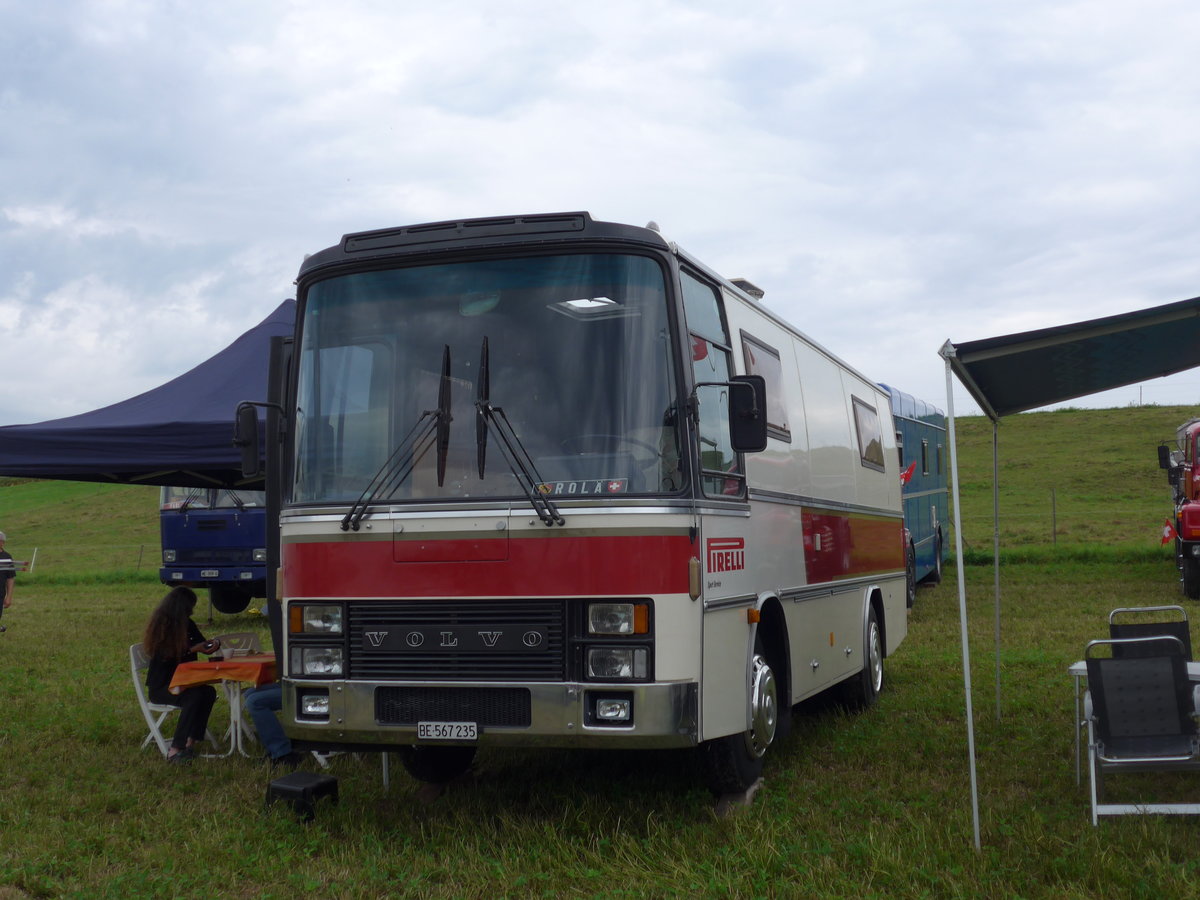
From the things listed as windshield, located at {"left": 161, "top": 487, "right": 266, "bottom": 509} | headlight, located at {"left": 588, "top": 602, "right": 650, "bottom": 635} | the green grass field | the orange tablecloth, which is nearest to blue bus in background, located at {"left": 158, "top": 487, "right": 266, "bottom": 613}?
windshield, located at {"left": 161, "top": 487, "right": 266, "bottom": 509}

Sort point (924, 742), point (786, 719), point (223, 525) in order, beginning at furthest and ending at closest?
point (223, 525)
point (924, 742)
point (786, 719)

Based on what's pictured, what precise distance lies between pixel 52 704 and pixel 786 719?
21.5ft

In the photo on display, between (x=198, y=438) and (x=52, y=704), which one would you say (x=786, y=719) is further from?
(x=52, y=704)

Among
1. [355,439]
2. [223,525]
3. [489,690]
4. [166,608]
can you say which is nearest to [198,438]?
[166,608]

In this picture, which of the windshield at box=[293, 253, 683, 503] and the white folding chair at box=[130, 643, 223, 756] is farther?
the white folding chair at box=[130, 643, 223, 756]

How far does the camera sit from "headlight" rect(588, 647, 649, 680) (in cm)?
544

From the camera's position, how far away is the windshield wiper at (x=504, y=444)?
5590 millimetres

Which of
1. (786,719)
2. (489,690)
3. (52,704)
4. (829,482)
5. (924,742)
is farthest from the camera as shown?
(52,704)

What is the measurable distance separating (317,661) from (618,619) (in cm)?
154

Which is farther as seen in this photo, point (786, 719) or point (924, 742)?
point (924, 742)

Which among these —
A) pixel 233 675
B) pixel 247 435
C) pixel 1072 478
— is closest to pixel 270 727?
pixel 233 675

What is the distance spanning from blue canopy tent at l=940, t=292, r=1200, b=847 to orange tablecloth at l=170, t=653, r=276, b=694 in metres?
4.26

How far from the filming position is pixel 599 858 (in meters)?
5.41

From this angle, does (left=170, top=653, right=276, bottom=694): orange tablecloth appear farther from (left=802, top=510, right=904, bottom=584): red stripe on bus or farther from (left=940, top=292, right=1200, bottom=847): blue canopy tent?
(left=940, top=292, right=1200, bottom=847): blue canopy tent
